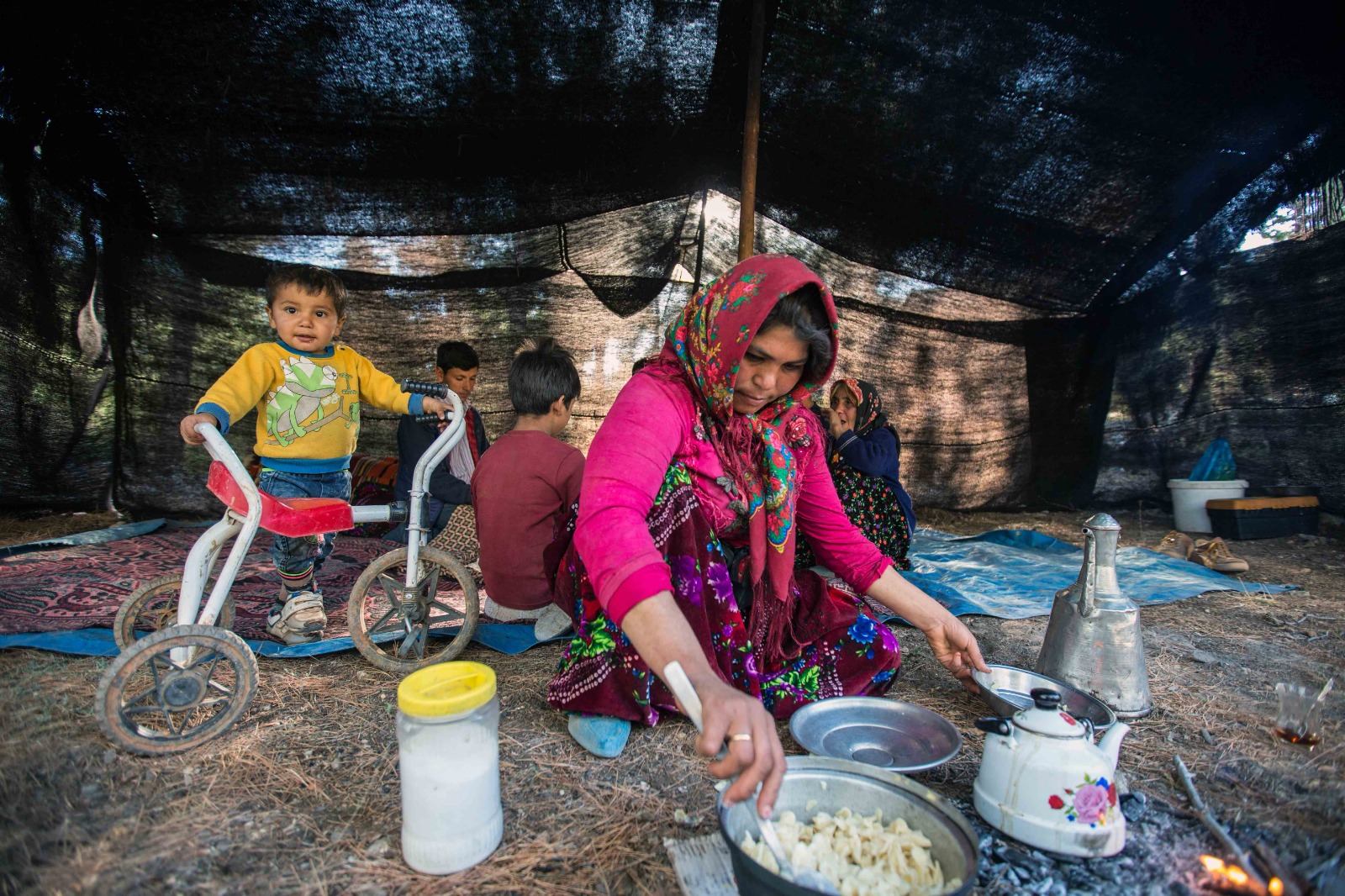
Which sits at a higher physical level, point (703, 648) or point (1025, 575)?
point (703, 648)

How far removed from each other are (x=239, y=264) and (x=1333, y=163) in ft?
24.1

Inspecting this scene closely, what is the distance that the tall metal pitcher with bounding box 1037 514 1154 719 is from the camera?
6.00ft

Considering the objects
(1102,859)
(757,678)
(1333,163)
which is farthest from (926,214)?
(1102,859)

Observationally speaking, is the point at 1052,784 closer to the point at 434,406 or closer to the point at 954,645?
the point at 954,645

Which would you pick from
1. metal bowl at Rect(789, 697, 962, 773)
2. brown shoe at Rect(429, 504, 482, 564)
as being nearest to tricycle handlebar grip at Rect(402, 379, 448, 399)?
brown shoe at Rect(429, 504, 482, 564)

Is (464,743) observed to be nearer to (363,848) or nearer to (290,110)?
(363,848)

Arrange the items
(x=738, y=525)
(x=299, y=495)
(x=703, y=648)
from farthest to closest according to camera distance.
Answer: (x=299, y=495) → (x=738, y=525) → (x=703, y=648)

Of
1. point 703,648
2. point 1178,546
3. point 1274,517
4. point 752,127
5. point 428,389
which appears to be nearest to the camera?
point 703,648

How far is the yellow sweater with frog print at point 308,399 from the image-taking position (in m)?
2.24

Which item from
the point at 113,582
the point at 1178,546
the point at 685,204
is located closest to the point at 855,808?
the point at 113,582

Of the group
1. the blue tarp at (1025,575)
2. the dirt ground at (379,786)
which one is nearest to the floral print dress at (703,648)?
the dirt ground at (379,786)

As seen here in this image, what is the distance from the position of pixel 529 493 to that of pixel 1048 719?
1754 millimetres

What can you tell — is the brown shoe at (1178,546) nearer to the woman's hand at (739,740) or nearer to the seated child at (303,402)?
the woman's hand at (739,740)

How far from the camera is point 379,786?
1.40 meters
